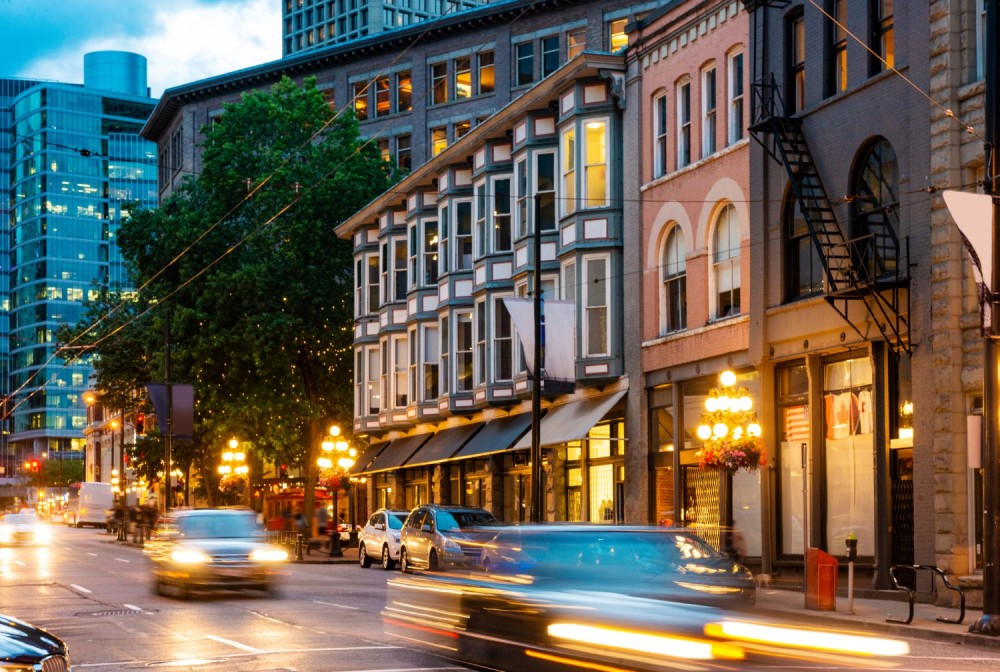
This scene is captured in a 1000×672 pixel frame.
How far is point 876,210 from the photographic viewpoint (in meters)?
27.5

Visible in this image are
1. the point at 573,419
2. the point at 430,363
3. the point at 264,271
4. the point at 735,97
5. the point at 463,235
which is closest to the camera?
the point at 735,97

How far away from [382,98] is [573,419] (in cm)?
4149

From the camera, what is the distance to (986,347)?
2022cm

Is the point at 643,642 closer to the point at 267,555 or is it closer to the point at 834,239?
the point at 267,555

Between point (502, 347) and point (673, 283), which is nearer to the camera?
point (673, 283)

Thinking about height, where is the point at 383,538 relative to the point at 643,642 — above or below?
below

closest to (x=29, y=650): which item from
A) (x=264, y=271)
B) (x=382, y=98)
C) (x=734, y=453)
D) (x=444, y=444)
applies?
(x=734, y=453)

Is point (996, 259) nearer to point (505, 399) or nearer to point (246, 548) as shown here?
point (246, 548)

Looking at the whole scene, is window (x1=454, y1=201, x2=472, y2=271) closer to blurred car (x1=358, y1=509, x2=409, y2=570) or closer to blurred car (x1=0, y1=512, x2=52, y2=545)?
blurred car (x1=358, y1=509, x2=409, y2=570)

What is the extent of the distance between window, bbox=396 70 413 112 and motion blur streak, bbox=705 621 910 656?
224 ft

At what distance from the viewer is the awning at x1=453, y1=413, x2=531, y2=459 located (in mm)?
42375

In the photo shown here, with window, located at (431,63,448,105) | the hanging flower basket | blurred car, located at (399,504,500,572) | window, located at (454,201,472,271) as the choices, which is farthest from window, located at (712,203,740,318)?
window, located at (431,63,448,105)

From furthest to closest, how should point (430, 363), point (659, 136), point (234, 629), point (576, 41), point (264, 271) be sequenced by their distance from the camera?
point (576, 41)
point (264, 271)
point (430, 363)
point (659, 136)
point (234, 629)

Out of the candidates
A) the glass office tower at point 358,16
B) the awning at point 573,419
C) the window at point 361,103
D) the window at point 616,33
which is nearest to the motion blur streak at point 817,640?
the awning at point 573,419
